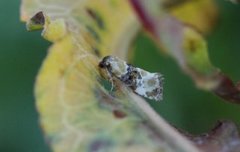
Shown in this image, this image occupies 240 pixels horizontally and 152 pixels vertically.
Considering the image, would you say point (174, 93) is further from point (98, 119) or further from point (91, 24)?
point (98, 119)

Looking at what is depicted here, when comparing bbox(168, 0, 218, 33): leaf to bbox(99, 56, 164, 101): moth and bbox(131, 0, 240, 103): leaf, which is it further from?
bbox(99, 56, 164, 101): moth

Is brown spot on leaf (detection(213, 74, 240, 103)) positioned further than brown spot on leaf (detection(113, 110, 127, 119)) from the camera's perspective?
Yes

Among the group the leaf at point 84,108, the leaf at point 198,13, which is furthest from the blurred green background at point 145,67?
the leaf at point 84,108

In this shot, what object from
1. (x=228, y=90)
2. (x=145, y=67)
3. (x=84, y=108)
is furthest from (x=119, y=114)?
(x=145, y=67)

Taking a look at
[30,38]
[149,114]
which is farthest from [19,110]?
[149,114]

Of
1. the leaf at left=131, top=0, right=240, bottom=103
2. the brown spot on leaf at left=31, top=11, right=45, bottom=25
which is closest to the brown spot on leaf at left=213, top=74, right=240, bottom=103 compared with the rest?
the leaf at left=131, top=0, right=240, bottom=103

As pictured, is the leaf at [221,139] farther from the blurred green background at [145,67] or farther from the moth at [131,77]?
the blurred green background at [145,67]

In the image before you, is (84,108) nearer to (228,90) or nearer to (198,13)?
(228,90)
